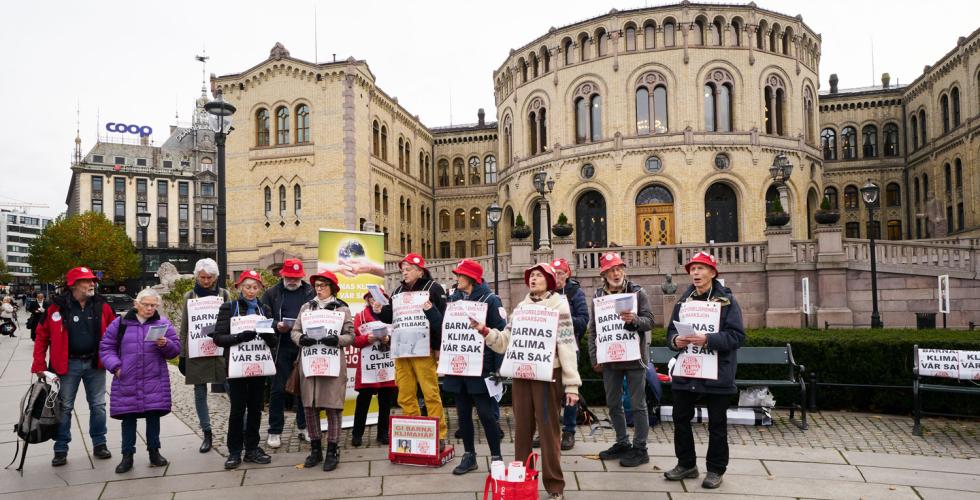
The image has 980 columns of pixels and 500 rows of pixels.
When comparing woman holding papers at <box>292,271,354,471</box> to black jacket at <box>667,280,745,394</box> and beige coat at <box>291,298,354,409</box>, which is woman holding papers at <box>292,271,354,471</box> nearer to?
beige coat at <box>291,298,354,409</box>

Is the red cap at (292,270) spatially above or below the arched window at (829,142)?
below

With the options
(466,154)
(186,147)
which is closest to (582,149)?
(466,154)

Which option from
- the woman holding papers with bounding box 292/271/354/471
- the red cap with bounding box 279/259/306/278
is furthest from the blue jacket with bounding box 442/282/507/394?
the red cap with bounding box 279/259/306/278

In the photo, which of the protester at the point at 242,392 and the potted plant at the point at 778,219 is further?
the potted plant at the point at 778,219

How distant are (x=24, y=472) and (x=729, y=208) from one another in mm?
32815

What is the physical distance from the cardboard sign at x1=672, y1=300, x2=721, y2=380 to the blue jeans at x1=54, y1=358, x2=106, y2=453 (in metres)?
6.55

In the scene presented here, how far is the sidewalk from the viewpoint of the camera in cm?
640

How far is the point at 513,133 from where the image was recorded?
41.0m

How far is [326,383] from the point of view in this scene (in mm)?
7348

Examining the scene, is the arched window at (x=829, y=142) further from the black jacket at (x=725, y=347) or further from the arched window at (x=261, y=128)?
the black jacket at (x=725, y=347)

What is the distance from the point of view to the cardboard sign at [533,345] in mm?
6082

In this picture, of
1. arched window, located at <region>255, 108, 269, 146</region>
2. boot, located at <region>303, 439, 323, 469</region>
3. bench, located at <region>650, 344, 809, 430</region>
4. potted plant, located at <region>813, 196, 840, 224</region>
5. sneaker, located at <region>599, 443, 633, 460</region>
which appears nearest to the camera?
boot, located at <region>303, 439, 323, 469</region>

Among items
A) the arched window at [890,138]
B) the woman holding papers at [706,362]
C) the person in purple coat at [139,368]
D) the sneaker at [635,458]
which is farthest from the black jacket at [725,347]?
the arched window at [890,138]

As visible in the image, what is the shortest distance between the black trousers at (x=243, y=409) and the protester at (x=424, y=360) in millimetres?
1574
